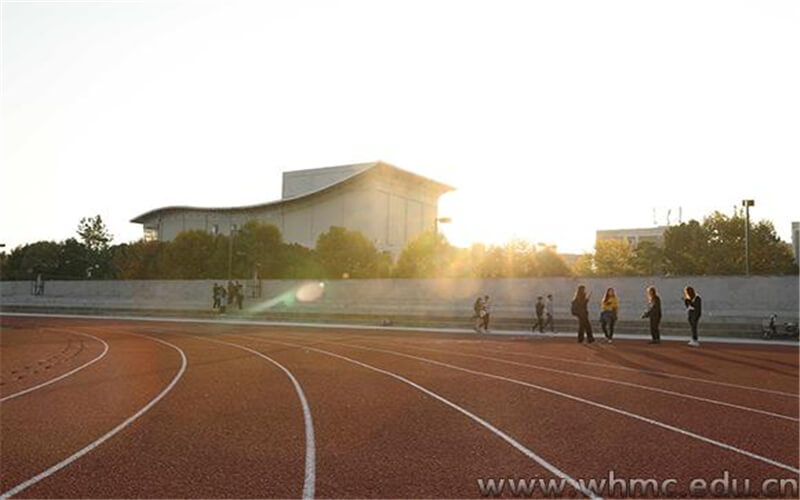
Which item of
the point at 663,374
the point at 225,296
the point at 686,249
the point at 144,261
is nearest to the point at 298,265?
the point at 144,261

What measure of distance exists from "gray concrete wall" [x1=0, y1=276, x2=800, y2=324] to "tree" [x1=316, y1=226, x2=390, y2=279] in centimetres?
2909

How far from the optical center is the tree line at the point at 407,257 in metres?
57.8

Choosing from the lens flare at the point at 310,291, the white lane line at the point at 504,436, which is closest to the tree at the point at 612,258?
the lens flare at the point at 310,291

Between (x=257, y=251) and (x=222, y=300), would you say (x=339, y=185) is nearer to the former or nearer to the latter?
(x=257, y=251)

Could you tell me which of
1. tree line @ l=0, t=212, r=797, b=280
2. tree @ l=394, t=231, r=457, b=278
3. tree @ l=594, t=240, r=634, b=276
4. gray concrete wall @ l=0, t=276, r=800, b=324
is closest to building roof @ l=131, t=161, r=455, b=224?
tree line @ l=0, t=212, r=797, b=280

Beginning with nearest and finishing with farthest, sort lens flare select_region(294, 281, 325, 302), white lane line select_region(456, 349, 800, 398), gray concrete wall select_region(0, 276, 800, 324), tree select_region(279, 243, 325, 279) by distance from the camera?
white lane line select_region(456, 349, 800, 398) < gray concrete wall select_region(0, 276, 800, 324) < lens flare select_region(294, 281, 325, 302) < tree select_region(279, 243, 325, 279)

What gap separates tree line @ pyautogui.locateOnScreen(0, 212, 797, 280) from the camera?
57781 millimetres

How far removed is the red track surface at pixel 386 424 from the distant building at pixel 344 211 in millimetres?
90658

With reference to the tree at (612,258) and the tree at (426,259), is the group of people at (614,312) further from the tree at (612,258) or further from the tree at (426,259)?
the tree at (612,258)

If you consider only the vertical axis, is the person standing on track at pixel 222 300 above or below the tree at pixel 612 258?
below

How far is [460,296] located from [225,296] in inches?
597

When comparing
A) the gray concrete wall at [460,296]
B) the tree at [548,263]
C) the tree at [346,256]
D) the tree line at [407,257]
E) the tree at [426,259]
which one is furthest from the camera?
the tree at [346,256]

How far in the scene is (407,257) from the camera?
72.4 metres

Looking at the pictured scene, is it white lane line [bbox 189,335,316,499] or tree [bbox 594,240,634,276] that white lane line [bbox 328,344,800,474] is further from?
tree [bbox 594,240,634,276]
